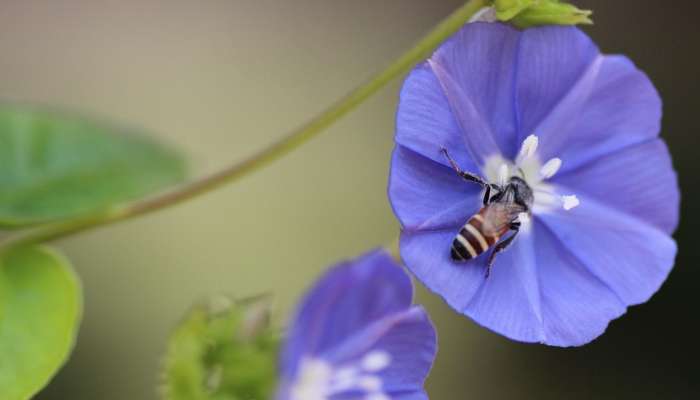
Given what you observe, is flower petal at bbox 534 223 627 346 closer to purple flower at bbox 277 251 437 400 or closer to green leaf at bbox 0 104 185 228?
purple flower at bbox 277 251 437 400

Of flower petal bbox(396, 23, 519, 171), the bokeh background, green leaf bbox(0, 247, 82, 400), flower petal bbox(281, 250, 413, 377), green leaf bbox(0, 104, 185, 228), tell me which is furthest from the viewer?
the bokeh background

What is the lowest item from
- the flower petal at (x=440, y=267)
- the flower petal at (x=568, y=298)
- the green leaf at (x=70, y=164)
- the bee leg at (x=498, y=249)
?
the green leaf at (x=70, y=164)

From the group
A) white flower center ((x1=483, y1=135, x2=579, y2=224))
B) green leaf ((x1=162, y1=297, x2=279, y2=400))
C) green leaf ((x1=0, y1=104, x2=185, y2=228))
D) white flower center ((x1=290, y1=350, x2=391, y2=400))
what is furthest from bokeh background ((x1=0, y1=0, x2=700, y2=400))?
white flower center ((x1=290, y1=350, x2=391, y2=400))

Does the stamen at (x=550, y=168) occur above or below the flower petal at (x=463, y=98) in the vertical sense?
below

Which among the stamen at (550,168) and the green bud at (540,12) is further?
the stamen at (550,168)

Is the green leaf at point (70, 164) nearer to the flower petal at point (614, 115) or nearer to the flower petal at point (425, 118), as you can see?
the flower petal at point (425, 118)

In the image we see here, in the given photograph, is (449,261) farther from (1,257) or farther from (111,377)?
(111,377)

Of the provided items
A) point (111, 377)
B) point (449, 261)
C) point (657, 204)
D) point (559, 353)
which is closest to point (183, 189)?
point (449, 261)

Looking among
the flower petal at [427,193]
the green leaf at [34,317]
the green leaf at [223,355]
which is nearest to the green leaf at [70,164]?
the green leaf at [34,317]
